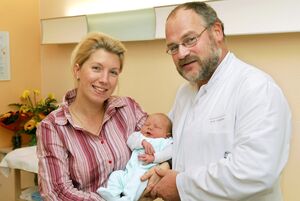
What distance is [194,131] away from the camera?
138 cm

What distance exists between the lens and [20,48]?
3.33 meters

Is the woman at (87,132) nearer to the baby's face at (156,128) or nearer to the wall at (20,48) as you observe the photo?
the baby's face at (156,128)

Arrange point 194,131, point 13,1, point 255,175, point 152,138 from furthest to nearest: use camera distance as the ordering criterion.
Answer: point 13,1 < point 152,138 < point 194,131 < point 255,175

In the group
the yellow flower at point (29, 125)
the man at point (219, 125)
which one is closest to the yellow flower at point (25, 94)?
the yellow flower at point (29, 125)

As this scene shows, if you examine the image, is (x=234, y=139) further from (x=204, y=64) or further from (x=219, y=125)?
(x=204, y=64)

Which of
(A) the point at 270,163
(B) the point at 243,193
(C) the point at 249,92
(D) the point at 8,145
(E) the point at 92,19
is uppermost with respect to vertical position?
(E) the point at 92,19

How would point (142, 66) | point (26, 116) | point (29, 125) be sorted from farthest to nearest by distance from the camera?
point (26, 116), point (29, 125), point (142, 66)

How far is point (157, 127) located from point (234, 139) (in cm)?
50

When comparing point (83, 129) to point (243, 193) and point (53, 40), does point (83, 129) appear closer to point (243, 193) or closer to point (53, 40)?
point (243, 193)

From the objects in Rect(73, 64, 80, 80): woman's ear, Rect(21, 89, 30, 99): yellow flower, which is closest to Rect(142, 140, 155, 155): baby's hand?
Rect(73, 64, 80, 80): woman's ear

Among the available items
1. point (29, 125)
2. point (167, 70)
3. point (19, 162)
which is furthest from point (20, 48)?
point (167, 70)

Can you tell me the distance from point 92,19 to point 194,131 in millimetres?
→ 1868

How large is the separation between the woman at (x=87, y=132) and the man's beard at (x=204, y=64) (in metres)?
0.37

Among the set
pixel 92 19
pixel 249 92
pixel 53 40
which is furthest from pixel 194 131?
pixel 53 40
